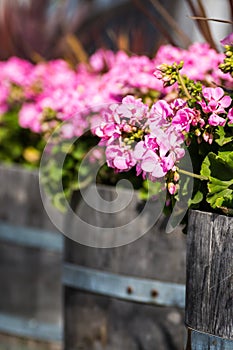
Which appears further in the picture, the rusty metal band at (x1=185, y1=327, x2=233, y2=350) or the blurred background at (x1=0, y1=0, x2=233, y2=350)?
the blurred background at (x1=0, y1=0, x2=233, y2=350)

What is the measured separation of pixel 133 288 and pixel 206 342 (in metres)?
0.85

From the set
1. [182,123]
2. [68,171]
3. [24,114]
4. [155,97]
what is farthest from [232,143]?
[24,114]

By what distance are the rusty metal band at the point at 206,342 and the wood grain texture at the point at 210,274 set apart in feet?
0.05

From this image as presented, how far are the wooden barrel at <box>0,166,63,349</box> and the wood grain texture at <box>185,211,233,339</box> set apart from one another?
180 centimetres

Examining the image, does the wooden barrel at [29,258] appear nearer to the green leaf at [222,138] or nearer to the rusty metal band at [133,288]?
the rusty metal band at [133,288]

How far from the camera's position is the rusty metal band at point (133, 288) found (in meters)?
2.59

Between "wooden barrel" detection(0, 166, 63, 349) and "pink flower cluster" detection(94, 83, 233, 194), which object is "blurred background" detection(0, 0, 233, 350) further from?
"pink flower cluster" detection(94, 83, 233, 194)

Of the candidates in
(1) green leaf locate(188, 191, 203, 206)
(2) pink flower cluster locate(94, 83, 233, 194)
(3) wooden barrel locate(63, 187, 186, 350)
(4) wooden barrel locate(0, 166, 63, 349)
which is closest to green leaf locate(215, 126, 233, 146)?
(2) pink flower cluster locate(94, 83, 233, 194)

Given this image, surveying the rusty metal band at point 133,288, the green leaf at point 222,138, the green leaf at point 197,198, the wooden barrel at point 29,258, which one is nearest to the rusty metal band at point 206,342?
the green leaf at point 197,198

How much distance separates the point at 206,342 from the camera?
179 cm

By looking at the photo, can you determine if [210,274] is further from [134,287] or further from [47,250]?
[47,250]

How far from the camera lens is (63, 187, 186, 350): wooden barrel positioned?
2.60 metres

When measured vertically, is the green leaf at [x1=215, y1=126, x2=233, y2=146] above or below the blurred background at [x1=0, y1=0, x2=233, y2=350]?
above

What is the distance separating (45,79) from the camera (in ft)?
12.7
